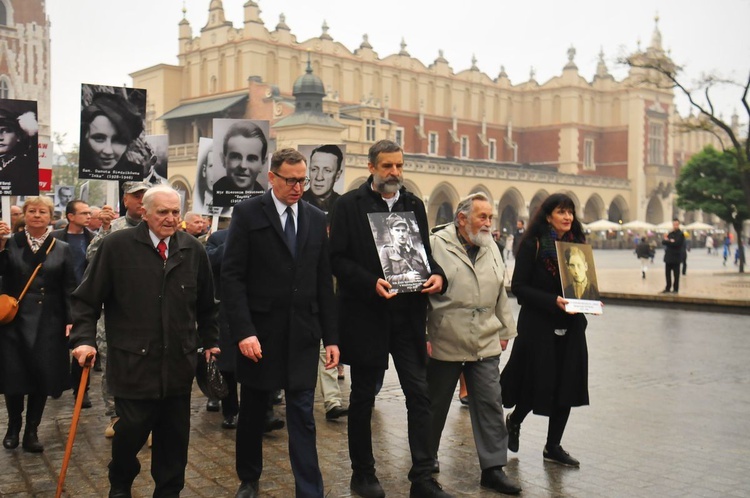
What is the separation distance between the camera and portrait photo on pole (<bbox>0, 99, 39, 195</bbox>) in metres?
8.22

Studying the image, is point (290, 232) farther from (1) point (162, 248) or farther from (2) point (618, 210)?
(2) point (618, 210)

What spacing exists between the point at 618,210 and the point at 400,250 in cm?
7317

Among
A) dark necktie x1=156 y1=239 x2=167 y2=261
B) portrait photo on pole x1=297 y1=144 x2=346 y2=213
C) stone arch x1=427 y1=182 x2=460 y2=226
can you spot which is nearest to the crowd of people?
dark necktie x1=156 y1=239 x2=167 y2=261

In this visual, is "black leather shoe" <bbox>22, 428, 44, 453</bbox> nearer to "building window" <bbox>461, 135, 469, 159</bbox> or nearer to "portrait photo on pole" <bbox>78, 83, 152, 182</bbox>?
"portrait photo on pole" <bbox>78, 83, 152, 182</bbox>

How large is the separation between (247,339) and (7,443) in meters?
2.66

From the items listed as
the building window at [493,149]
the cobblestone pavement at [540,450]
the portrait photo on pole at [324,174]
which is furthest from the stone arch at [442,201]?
the cobblestone pavement at [540,450]

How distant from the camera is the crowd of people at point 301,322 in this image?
15.3 ft

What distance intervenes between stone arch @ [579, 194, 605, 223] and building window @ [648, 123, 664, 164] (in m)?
8.23

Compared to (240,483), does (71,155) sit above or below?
above

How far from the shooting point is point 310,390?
4887 millimetres

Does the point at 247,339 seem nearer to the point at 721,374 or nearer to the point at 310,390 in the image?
the point at 310,390

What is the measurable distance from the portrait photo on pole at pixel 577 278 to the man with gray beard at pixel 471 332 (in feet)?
1.58

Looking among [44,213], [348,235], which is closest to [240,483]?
[348,235]

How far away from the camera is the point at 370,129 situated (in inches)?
2228
